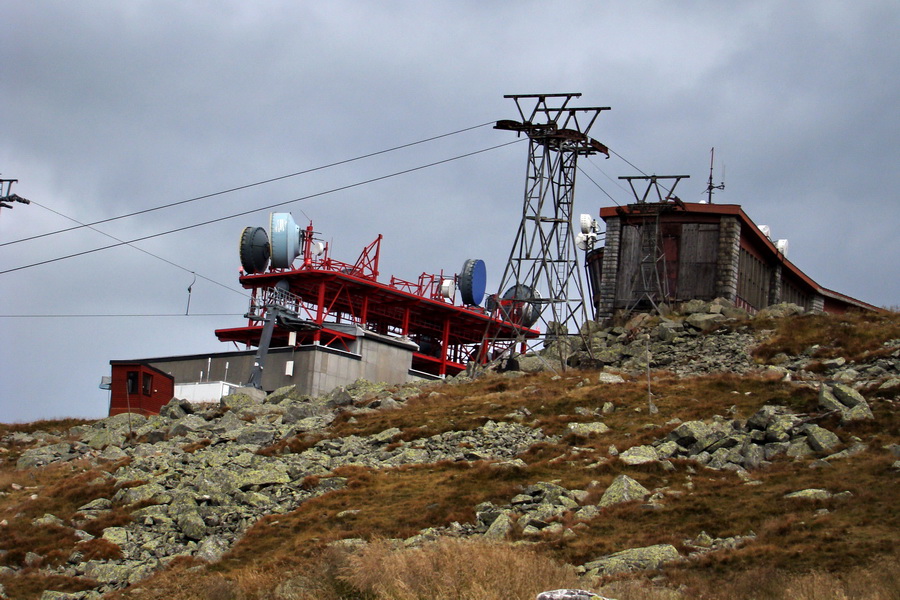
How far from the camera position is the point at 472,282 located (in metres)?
81.4

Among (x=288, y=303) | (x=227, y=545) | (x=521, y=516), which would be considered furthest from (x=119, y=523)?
(x=288, y=303)

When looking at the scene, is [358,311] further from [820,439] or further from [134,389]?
[820,439]

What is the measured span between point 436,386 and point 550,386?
6569 millimetres

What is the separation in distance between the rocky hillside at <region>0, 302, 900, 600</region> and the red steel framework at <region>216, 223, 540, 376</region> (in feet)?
58.9

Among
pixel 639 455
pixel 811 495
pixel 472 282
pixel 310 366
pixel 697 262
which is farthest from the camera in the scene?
pixel 472 282

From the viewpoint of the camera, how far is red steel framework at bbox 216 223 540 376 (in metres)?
69.8

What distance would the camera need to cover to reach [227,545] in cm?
3077

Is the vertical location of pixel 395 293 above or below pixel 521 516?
above

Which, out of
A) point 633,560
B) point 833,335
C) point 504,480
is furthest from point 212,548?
point 833,335

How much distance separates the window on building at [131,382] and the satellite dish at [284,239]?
→ 16.0 m

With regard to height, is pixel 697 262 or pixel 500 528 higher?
pixel 697 262

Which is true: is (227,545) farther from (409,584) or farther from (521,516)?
(409,584)

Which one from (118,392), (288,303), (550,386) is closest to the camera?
(550,386)

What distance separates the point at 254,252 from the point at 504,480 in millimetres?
41137
